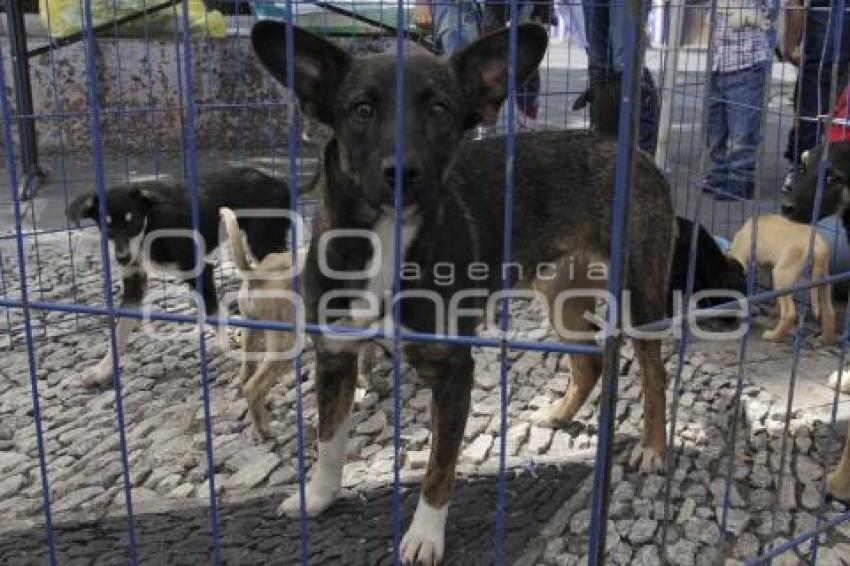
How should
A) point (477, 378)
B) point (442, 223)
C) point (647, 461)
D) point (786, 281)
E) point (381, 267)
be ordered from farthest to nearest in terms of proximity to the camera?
point (786, 281) → point (477, 378) → point (647, 461) → point (442, 223) → point (381, 267)

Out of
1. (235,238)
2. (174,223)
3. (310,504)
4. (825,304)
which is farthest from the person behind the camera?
(825,304)

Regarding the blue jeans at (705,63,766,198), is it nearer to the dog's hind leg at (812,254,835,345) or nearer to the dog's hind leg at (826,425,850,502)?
the dog's hind leg at (812,254,835,345)

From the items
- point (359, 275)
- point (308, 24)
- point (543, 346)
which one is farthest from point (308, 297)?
point (308, 24)

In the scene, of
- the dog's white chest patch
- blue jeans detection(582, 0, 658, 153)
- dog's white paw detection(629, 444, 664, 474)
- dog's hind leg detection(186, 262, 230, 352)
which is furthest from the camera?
blue jeans detection(582, 0, 658, 153)

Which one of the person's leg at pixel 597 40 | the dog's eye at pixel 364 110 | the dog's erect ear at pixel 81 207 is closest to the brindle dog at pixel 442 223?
the dog's eye at pixel 364 110

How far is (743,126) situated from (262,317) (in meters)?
4.36

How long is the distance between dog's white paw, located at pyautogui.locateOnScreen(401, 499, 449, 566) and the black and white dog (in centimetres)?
176

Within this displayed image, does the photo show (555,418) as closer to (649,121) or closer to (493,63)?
(493,63)

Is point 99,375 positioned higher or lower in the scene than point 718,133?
lower

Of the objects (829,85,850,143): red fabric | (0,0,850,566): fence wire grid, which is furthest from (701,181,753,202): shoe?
(829,85,850,143): red fabric

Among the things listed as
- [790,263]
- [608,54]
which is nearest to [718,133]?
[608,54]

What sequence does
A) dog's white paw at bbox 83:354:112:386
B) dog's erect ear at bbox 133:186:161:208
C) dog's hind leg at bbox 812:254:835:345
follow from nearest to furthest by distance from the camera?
1. dog's white paw at bbox 83:354:112:386
2. dog's erect ear at bbox 133:186:161:208
3. dog's hind leg at bbox 812:254:835:345

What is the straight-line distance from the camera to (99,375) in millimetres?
4293

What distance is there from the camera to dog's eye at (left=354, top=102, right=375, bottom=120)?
238 centimetres
